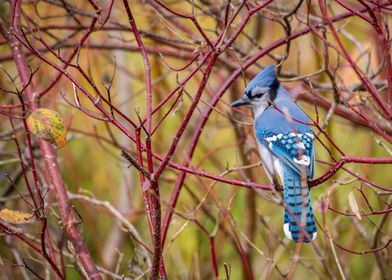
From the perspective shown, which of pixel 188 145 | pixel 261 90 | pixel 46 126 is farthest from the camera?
pixel 188 145

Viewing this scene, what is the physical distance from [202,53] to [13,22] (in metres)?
0.63

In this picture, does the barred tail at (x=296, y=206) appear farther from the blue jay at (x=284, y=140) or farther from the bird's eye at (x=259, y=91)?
the bird's eye at (x=259, y=91)

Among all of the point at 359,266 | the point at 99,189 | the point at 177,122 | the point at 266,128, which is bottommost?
the point at 359,266

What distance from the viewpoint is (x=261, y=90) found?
10.6 feet

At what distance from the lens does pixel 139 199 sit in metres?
4.81

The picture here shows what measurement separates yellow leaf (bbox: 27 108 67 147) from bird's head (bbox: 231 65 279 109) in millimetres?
1186

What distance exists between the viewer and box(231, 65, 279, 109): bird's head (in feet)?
10.2

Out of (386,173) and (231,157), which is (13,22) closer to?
(231,157)

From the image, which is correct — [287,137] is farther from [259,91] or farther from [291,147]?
[259,91]

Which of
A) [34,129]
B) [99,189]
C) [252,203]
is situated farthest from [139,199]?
[34,129]

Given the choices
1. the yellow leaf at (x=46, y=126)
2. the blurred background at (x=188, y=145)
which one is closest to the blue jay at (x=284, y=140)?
the blurred background at (x=188, y=145)

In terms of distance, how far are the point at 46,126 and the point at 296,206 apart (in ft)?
3.53

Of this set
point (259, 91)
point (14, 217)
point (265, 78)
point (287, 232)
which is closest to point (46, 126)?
point (14, 217)

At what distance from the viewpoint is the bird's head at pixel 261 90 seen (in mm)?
3105
